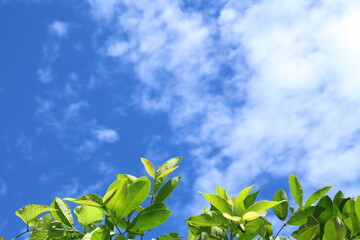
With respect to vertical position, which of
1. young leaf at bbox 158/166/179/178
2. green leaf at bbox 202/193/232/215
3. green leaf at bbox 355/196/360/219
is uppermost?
young leaf at bbox 158/166/179/178

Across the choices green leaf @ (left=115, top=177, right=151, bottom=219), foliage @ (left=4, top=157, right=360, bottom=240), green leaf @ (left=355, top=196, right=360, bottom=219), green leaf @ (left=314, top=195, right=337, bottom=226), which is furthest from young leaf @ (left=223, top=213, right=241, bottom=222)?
green leaf @ (left=355, top=196, right=360, bottom=219)

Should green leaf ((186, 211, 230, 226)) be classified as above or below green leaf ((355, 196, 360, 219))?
above

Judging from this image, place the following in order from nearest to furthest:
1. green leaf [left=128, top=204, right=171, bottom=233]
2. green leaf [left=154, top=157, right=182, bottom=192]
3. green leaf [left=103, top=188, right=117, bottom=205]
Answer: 1. green leaf [left=103, top=188, right=117, bottom=205]
2. green leaf [left=128, top=204, right=171, bottom=233]
3. green leaf [left=154, top=157, right=182, bottom=192]

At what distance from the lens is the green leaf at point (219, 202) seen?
185cm

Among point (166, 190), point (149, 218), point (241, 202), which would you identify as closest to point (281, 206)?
point (241, 202)

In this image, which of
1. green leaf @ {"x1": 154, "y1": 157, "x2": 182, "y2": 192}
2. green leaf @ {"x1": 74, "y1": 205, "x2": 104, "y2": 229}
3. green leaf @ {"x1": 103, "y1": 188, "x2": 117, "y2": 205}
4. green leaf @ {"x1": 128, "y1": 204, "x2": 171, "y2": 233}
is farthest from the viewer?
green leaf @ {"x1": 154, "y1": 157, "x2": 182, "y2": 192}

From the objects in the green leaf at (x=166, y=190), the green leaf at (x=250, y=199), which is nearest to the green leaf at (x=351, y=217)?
the green leaf at (x=250, y=199)

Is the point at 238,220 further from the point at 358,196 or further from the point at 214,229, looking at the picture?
the point at 358,196

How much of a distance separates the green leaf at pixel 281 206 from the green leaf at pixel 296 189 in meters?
0.05

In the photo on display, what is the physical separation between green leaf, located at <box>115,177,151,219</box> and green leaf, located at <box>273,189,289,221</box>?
72 centimetres

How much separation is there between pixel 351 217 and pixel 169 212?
85 cm

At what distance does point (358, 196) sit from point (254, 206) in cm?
47

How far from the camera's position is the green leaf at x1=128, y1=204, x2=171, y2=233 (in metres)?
1.86

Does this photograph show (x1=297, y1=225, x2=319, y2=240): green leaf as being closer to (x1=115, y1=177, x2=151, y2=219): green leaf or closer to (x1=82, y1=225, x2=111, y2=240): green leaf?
(x1=115, y1=177, x2=151, y2=219): green leaf
